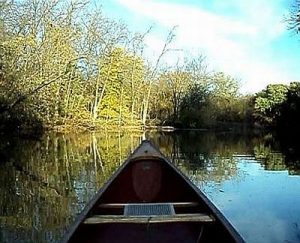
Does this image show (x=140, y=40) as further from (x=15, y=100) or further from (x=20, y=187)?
(x=20, y=187)

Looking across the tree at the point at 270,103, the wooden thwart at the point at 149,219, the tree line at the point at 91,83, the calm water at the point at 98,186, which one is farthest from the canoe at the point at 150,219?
the tree at the point at 270,103

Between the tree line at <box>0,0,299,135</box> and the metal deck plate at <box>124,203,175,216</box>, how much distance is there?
14914 mm

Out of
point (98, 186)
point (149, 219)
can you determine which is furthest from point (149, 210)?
point (98, 186)

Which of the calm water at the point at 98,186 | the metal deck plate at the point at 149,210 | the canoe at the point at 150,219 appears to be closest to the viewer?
the canoe at the point at 150,219

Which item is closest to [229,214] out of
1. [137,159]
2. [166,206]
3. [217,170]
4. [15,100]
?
[137,159]

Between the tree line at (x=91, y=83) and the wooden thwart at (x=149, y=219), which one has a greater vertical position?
the tree line at (x=91, y=83)

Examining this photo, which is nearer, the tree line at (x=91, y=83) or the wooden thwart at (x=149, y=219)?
the wooden thwart at (x=149, y=219)

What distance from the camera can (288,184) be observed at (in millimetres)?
11320

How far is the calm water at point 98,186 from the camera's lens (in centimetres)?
674

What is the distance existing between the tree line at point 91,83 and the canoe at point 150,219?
14.0m

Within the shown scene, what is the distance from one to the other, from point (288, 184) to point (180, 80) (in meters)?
35.0

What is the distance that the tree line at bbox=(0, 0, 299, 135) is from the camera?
22078 mm

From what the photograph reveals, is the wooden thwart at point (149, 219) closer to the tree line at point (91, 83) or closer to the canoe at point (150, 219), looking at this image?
the canoe at point (150, 219)

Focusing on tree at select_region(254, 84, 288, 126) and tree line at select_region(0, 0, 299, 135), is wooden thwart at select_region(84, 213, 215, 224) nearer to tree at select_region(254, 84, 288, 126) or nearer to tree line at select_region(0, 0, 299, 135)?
tree line at select_region(0, 0, 299, 135)
